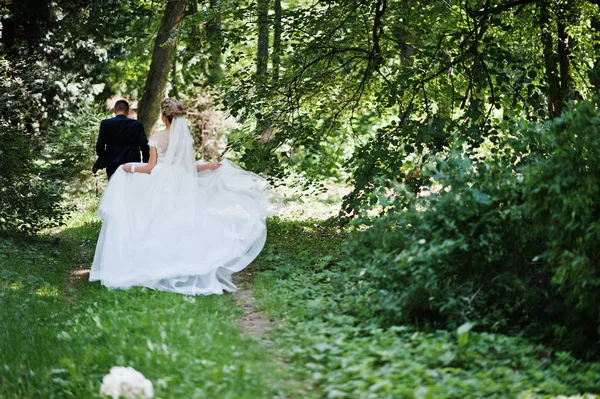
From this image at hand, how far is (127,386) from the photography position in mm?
4965

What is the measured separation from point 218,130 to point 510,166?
18454 mm

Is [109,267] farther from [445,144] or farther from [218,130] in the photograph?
[218,130]

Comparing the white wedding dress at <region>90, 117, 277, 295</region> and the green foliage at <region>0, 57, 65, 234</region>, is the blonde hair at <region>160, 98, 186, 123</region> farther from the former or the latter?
the green foliage at <region>0, 57, 65, 234</region>

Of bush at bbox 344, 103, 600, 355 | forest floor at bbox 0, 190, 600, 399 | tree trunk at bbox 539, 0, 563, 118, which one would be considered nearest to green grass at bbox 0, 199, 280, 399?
forest floor at bbox 0, 190, 600, 399

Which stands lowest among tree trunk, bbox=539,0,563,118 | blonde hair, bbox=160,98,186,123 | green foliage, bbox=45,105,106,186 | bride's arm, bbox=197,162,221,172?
green foliage, bbox=45,105,106,186

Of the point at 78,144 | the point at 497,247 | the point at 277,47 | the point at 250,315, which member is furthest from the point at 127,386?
the point at 78,144

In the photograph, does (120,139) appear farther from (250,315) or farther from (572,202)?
(572,202)

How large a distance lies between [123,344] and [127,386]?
107cm

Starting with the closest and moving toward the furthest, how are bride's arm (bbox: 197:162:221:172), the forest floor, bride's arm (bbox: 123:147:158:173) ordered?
the forest floor, bride's arm (bbox: 123:147:158:173), bride's arm (bbox: 197:162:221:172)

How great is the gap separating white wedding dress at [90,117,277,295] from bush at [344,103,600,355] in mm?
2344

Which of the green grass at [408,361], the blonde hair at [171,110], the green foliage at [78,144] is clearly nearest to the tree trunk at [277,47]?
the blonde hair at [171,110]

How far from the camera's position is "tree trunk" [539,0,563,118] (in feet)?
33.9

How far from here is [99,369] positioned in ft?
18.8

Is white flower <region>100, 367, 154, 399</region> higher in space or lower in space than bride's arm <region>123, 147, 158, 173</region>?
lower
